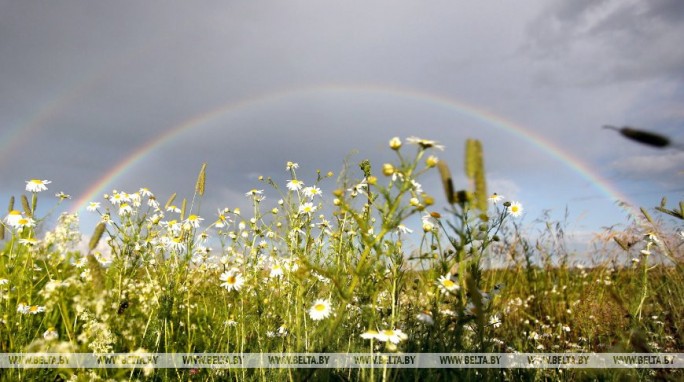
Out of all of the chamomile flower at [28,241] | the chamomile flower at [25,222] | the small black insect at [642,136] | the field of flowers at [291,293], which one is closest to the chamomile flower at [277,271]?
the field of flowers at [291,293]

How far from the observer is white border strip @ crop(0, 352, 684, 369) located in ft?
7.36

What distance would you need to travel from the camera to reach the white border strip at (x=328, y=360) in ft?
7.36

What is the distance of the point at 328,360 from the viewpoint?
7.80 ft

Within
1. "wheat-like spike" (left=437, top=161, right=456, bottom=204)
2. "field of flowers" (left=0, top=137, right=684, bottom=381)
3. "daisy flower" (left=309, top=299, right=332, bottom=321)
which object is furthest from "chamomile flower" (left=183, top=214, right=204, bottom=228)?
"wheat-like spike" (left=437, top=161, right=456, bottom=204)

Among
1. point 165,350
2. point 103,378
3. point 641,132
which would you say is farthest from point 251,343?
point 641,132

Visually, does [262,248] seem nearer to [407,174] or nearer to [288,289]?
[288,289]

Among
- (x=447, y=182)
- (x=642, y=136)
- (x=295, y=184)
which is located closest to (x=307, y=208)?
(x=295, y=184)

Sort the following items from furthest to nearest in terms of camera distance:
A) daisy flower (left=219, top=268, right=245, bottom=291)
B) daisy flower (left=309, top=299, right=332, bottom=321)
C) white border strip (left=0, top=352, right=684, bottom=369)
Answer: daisy flower (left=219, top=268, right=245, bottom=291)
daisy flower (left=309, top=299, right=332, bottom=321)
white border strip (left=0, top=352, right=684, bottom=369)

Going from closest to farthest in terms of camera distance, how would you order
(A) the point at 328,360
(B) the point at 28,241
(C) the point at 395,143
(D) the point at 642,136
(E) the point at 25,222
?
(D) the point at 642,136
(C) the point at 395,143
(A) the point at 328,360
(B) the point at 28,241
(E) the point at 25,222

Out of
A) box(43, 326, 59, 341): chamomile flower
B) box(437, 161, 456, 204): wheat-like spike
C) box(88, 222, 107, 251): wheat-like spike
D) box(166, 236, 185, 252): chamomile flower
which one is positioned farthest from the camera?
box(166, 236, 185, 252): chamomile flower

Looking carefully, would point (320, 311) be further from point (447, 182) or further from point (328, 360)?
point (447, 182)

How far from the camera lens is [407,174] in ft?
6.14

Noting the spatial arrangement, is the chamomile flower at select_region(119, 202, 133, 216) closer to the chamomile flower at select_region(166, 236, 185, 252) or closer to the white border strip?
the chamomile flower at select_region(166, 236, 185, 252)

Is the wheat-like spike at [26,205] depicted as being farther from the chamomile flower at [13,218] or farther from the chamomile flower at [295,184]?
the chamomile flower at [295,184]
